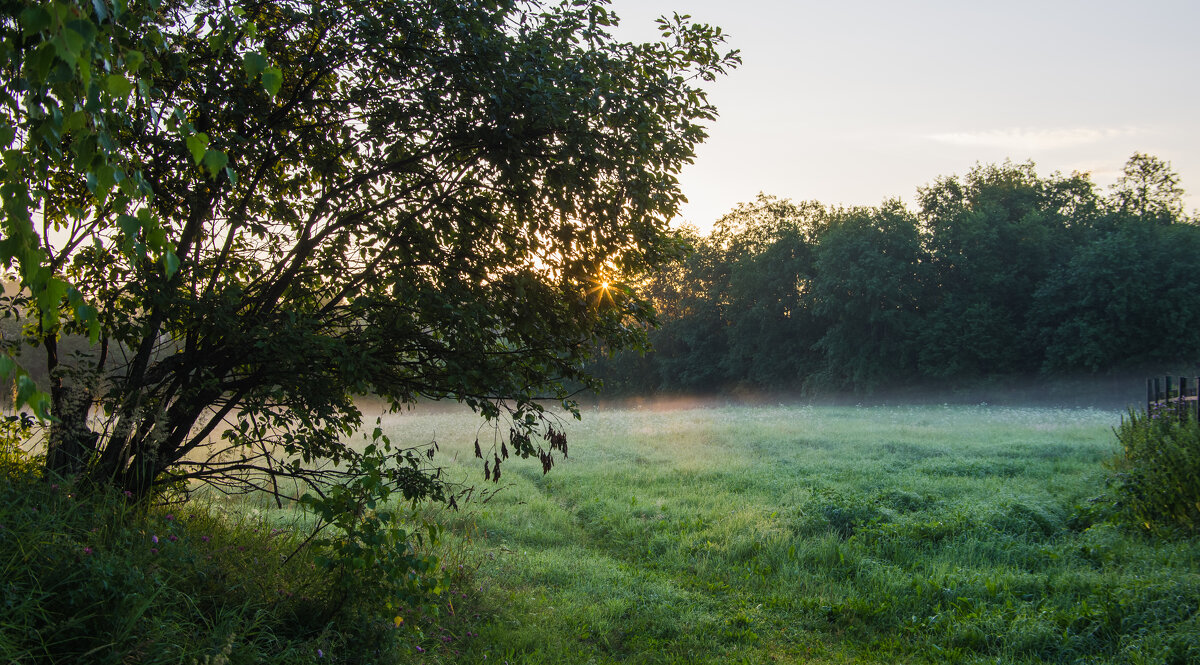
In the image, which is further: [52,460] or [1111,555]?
[1111,555]

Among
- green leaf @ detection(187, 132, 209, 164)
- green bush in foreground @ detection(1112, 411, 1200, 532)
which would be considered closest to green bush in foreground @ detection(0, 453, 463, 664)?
green leaf @ detection(187, 132, 209, 164)

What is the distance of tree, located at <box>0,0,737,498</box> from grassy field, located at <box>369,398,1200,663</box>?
202cm

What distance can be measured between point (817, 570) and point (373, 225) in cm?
626

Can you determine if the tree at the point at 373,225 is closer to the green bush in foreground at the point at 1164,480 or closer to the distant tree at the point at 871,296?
the green bush in foreground at the point at 1164,480

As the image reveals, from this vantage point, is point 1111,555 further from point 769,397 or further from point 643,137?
point 769,397

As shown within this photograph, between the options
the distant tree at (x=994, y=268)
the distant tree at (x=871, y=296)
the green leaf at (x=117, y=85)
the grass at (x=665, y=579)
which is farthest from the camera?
the distant tree at (x=871, y=296)

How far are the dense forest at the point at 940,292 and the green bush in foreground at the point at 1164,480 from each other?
32797 mm

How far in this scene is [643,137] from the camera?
19.6ft

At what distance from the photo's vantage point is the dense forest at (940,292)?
50.2 metres

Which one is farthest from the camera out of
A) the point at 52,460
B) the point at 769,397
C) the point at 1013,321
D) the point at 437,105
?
the point at 769,397

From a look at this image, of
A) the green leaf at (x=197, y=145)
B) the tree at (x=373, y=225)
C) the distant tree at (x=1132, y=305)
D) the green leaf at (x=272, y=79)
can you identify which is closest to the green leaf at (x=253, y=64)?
the green leaf at (x=272, y=79)

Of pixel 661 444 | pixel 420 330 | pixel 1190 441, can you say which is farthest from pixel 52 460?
pixel 661 444

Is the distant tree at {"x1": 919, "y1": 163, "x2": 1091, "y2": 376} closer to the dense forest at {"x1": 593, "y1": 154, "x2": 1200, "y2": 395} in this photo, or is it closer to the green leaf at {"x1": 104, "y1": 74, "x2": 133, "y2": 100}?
the dense forest at {"x1": 593, "y1": 154, "x2": 1200, "y2": 395}

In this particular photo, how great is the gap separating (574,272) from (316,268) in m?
2.20
